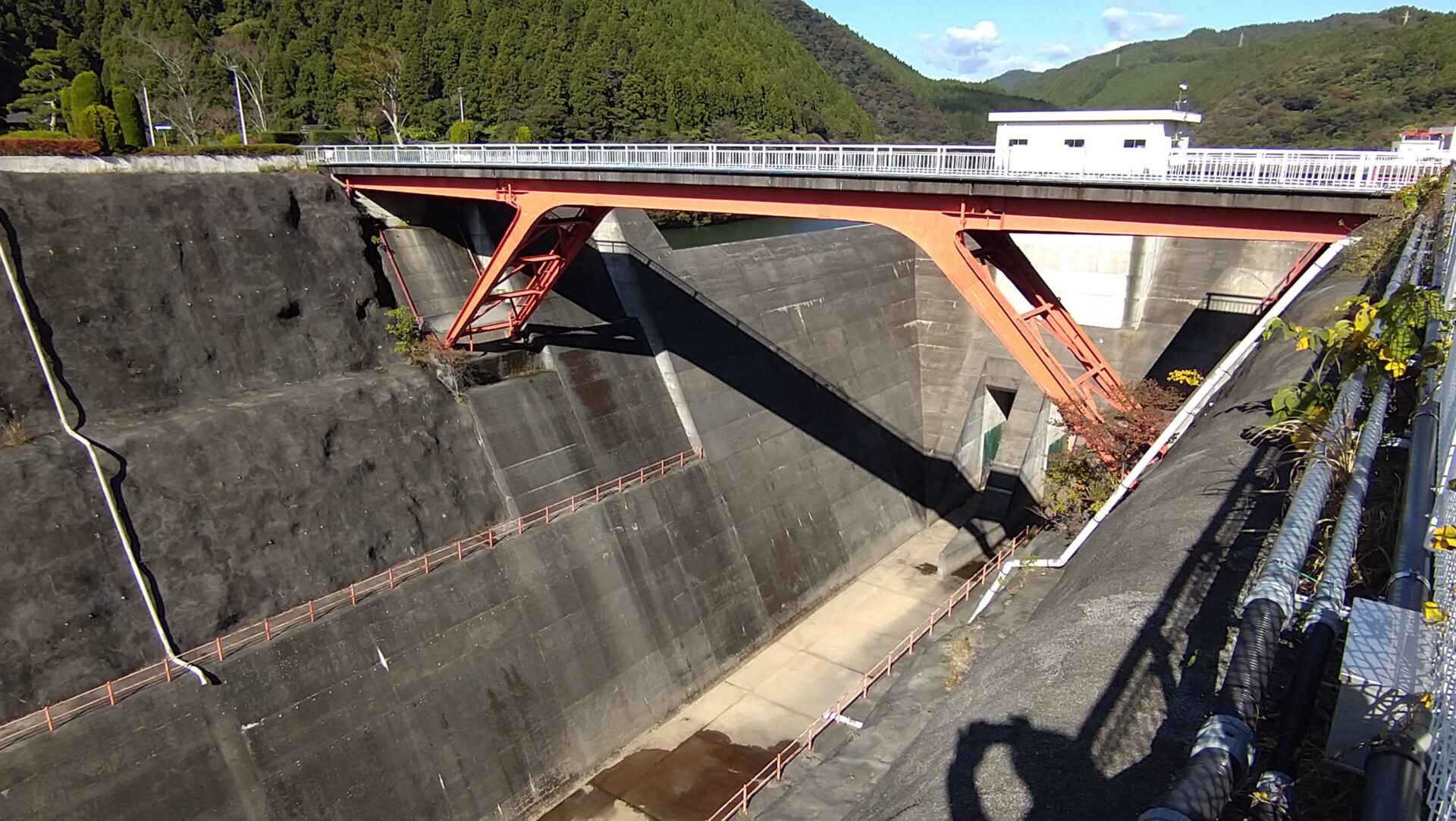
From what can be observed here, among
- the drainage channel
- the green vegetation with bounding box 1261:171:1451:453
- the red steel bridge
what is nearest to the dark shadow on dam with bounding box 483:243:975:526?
the red steel bridge

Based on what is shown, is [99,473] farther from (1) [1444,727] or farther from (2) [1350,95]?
(2) [1350,95]

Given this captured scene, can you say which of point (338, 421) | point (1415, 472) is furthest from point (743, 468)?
point (1415, 472)

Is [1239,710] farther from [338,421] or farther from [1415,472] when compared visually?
[338,421]

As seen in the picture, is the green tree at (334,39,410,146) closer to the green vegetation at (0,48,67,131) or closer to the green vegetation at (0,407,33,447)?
the green vegetation at (0,48,67,131)

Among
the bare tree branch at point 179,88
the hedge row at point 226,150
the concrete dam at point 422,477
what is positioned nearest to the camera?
the concrete dam at point 422,477

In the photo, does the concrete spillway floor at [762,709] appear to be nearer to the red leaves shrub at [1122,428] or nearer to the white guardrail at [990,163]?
the red leaves shrub at [1122,428]

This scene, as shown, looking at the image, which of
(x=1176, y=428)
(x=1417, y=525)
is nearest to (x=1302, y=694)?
(x=1417, y=525)

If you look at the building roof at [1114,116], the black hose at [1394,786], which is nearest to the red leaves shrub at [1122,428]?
the building roof at [1114,116]
